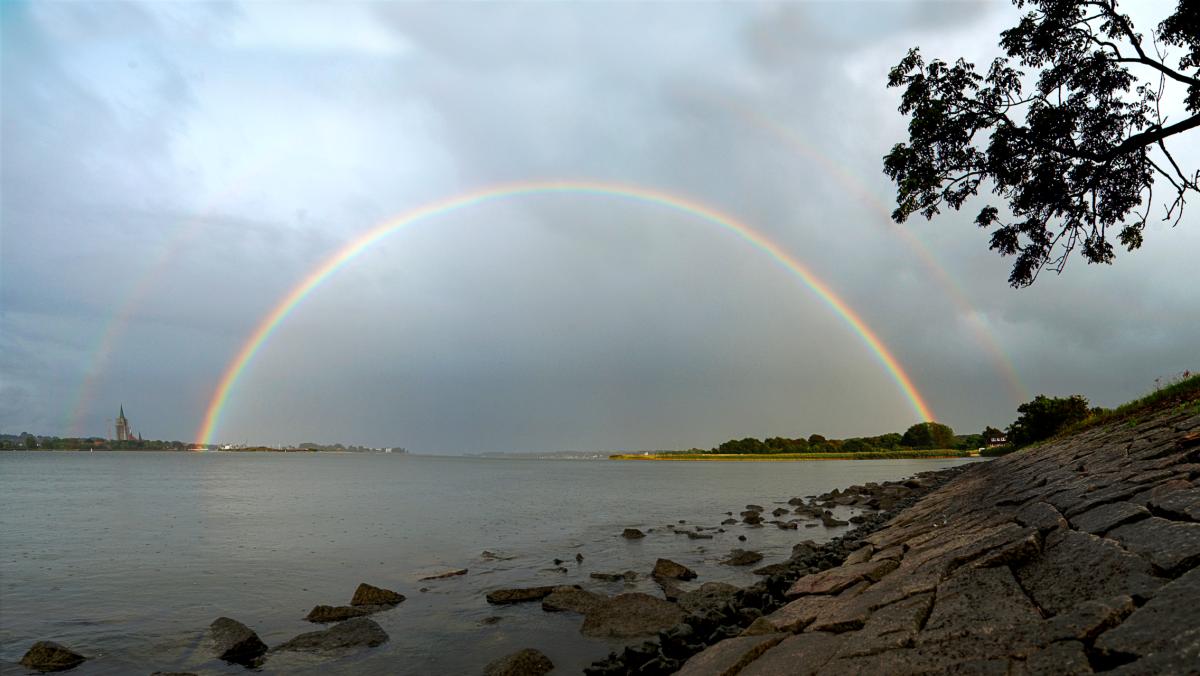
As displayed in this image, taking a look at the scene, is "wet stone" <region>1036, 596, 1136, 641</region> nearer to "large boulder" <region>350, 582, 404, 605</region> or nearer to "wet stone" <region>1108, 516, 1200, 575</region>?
"wet stone" <region>1108, 516, 1200, 575</region>

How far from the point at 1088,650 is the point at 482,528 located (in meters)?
29.4

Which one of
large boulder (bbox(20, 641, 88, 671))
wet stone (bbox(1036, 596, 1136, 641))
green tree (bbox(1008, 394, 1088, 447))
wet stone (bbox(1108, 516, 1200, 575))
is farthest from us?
green tree (bbox(1008, 394, 1088, 447))

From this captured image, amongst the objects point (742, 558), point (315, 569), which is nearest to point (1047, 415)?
point (742, 558)

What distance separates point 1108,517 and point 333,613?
48.5ft

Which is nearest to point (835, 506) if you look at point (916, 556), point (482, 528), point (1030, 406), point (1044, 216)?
point (482, 528)

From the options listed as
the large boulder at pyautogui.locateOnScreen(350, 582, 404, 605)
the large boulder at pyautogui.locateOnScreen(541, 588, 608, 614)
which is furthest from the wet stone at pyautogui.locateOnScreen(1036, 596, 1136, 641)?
the large boulder at pyautogui.locateOnScreen(350, 582, 404, 605)

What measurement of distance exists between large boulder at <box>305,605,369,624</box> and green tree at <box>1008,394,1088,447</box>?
50998 mm

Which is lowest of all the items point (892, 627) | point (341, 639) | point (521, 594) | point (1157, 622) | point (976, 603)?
point (341, 639)

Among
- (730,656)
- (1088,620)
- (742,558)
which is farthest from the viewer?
(742,558)

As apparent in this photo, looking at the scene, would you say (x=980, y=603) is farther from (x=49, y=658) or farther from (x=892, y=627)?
(x=49, y=658)

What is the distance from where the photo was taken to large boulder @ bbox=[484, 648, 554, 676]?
392 inches

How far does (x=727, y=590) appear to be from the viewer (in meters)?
13.8

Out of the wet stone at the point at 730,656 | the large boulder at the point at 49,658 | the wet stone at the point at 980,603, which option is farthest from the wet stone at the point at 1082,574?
the large boulder at the point at 49,658

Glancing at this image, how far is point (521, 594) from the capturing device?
15367 mm
